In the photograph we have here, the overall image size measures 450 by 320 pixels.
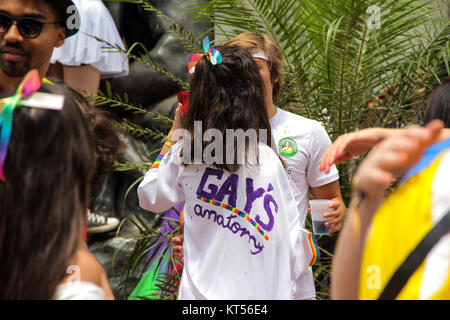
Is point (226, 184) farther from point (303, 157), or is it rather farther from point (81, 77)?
point (81, 77)

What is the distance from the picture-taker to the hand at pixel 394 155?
98cm

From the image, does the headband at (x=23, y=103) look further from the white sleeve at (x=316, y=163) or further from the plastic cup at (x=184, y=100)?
the white sleeve at (x=316, y=163)

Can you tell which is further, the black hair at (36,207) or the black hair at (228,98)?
the black hair at (228,98)

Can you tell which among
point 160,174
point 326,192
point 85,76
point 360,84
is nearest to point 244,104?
point 160,174

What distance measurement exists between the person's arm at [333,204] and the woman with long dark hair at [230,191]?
0.95ft

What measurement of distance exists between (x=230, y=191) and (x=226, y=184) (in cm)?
3

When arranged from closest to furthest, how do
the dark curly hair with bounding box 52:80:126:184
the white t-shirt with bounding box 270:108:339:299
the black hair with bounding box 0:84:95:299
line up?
the black hair with bounding box 0:84:95:299 < the dark curly hair with bounding box 52:80:126:184 < the white t-shirt with bounding box 270:108:339:299

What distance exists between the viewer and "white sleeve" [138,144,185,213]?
231cm

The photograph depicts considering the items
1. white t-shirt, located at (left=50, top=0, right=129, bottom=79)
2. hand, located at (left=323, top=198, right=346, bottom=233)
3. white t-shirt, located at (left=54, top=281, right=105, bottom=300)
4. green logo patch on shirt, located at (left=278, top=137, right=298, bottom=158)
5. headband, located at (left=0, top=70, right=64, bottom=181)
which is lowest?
hand, located at (left=323, top=198, right=346, bottom=233)

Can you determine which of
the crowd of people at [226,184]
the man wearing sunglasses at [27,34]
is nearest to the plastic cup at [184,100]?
the crowd of people at [226,184]

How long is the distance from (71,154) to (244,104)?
3.78 feet

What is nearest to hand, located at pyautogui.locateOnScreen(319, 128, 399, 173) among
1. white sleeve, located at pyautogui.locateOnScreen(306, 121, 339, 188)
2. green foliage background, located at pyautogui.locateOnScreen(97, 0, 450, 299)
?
white sleeve, located at pyautogui.locateOnScreen(306, 121, 339, 188)

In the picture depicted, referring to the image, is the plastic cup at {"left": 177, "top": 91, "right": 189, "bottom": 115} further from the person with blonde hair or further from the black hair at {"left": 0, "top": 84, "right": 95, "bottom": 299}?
the black hair at {"left": 0, "top": 84, "right": 95, "bottom": 299}

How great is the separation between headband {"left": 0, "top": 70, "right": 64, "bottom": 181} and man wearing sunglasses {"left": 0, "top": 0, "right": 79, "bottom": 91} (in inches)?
47.2
